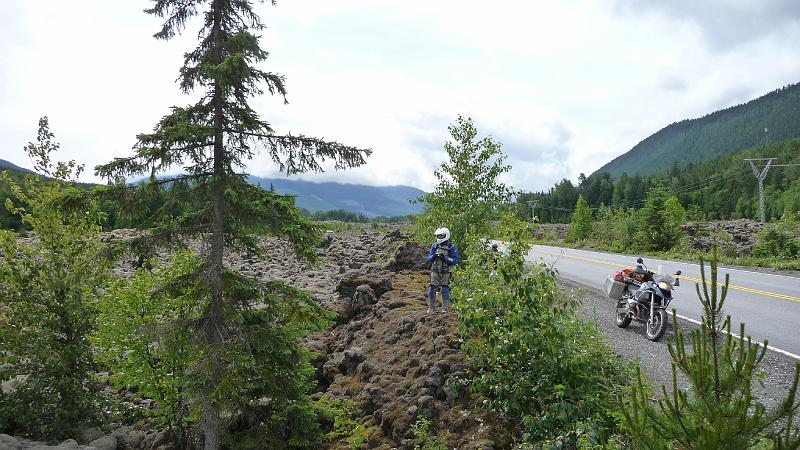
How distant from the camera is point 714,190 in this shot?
112562mm

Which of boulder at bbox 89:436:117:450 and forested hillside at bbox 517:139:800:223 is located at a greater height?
forested hillside at bbox 517:139:800:223

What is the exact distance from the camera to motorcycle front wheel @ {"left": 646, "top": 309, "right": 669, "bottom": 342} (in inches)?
358

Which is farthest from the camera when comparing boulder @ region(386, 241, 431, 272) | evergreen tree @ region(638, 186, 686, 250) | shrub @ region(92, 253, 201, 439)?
evergreen tree @ region(638, 186, 686, 250)

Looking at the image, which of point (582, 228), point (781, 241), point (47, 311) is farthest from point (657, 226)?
point (47, 311)

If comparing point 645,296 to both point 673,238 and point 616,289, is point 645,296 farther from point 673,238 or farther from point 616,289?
point 673,238

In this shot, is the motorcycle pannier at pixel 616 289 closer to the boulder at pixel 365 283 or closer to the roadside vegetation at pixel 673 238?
the roadside vegetation at pixel 673 238

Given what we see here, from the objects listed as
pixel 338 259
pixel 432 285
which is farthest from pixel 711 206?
pixel 432 285

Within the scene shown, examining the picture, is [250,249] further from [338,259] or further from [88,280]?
[338,259]

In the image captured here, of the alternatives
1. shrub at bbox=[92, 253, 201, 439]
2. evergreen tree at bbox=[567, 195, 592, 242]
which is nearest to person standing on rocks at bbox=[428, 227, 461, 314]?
shrub at bbox=[92, 253, 201, 439]

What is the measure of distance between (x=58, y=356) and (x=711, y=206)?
401 feet

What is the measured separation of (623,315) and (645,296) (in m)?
1.17

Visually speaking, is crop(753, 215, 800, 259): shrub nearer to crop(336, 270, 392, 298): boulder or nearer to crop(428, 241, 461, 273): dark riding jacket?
crop(336, 270, 392, 298): boulder

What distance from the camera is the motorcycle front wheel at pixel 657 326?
909cm

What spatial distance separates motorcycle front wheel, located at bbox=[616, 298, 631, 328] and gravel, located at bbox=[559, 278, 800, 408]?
127mm
